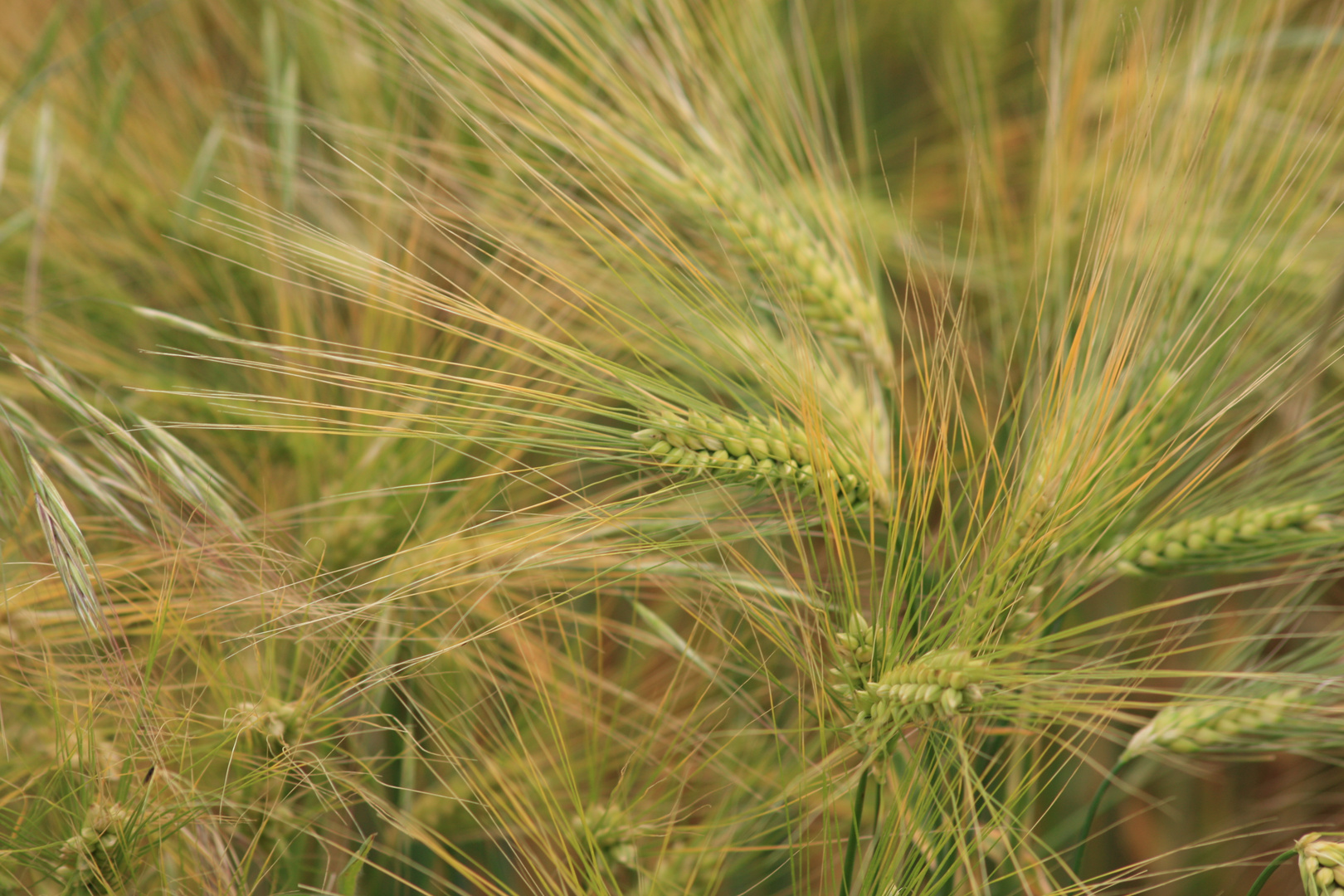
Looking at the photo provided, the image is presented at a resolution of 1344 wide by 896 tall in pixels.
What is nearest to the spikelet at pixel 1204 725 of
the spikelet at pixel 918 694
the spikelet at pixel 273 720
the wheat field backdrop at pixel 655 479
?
the wheat field backdrop at pixel 655 479

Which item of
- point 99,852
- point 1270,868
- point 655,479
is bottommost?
point 1270,868

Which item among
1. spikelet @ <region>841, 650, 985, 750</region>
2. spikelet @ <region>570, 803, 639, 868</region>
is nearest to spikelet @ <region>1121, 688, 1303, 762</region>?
spikelet @ <region>841, 650, 985, 750</region>

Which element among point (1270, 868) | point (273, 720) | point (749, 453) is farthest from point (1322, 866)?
point (273, 720)

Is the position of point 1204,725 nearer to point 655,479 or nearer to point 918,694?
point 918,694

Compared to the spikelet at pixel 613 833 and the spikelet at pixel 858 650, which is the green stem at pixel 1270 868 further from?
the spikelet at pixel 613 833

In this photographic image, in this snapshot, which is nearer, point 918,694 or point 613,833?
point 918,694

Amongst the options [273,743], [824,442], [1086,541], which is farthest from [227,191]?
[1086,541]

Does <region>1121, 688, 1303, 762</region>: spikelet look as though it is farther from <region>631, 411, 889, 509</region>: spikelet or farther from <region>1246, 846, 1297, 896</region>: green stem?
<region>631, 411, 889, 509</region>: spikelet

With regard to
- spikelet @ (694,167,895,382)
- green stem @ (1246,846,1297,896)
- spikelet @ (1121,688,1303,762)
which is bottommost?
green stem @ (1246,846,1297,896)
